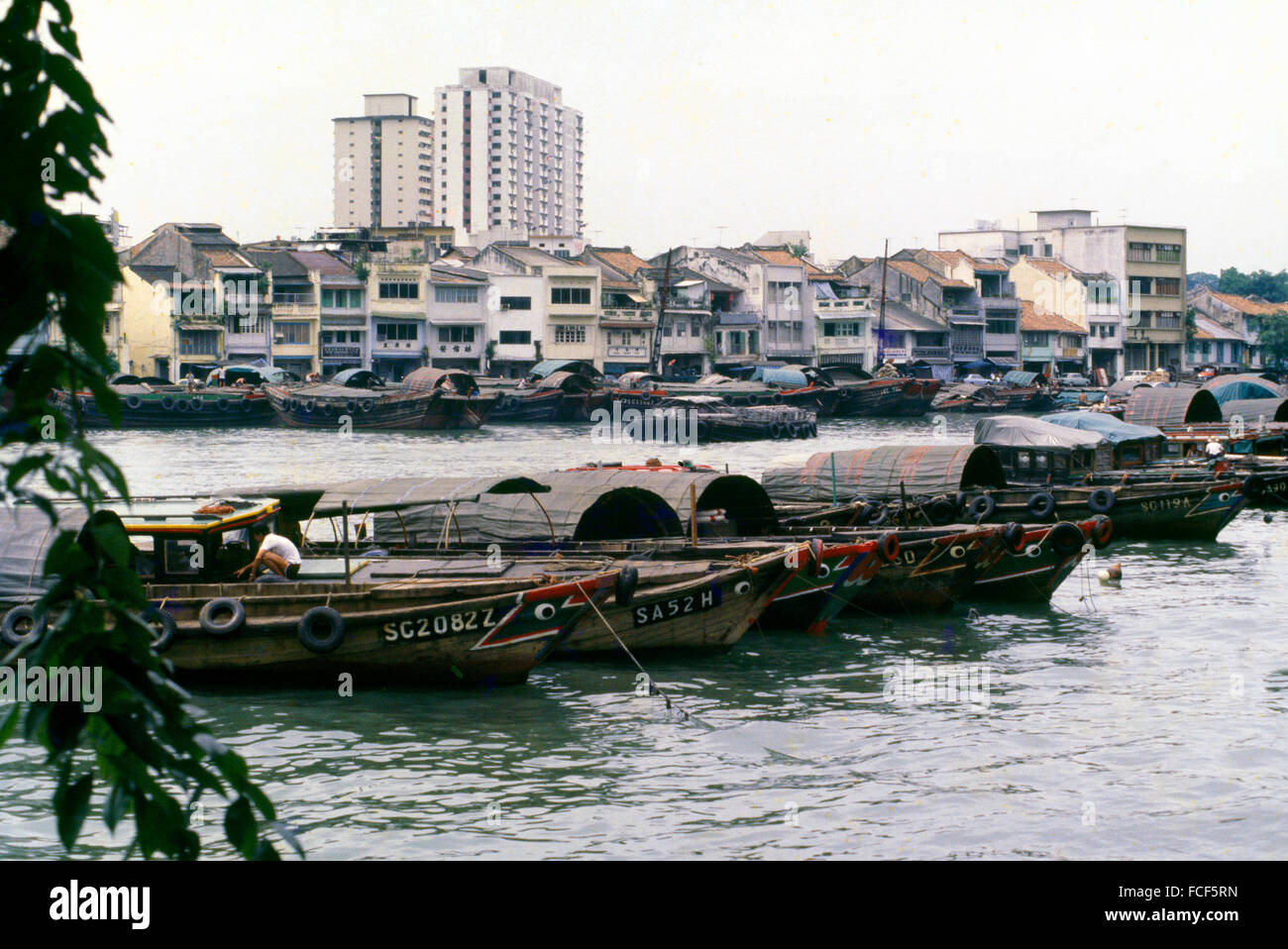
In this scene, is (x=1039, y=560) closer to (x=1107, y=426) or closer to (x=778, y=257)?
(x=1107, y=426)

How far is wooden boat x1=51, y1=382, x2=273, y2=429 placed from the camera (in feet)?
Result: 186

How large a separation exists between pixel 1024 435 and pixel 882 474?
5.11 meters

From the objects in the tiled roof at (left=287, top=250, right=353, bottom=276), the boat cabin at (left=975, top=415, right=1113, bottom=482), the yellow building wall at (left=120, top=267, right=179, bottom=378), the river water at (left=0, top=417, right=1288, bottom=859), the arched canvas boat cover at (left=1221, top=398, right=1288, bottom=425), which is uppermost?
the tiled roof at (left=287, top=250, right=353, bottom=276)

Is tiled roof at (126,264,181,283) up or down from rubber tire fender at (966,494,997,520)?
up

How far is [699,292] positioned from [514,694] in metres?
65.5

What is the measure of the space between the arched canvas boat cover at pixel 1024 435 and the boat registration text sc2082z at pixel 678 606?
12567 millimetres

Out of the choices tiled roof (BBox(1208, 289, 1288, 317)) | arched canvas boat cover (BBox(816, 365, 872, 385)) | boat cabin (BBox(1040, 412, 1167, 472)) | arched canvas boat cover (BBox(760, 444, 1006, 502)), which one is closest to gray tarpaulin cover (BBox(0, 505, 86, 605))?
arched canvas boat cover (BBox(760, 444, 1006, 502))

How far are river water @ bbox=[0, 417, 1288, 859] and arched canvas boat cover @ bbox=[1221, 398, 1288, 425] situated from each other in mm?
22938

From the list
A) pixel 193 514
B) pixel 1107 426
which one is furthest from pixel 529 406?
pixel 193 514

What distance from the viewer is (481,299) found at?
72.1 meters

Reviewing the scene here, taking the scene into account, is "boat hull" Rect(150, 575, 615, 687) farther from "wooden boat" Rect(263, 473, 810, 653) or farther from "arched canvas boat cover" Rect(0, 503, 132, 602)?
"arched canvas boat cover" Rect(0, 503, 132, 602)

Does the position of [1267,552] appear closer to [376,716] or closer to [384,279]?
[376,716]

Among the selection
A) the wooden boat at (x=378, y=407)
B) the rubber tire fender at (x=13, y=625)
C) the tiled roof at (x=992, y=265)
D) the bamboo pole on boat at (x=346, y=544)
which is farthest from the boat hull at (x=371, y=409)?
the rubber tire fender at (x=13, y=625)
